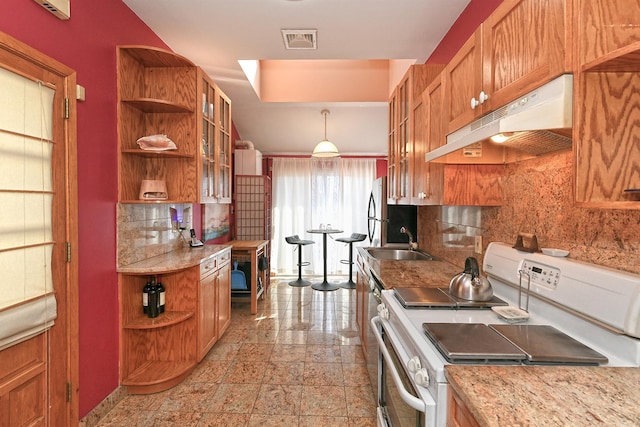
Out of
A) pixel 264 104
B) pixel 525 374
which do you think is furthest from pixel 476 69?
pixel 264 104

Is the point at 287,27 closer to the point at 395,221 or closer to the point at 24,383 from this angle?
the point at 395,221

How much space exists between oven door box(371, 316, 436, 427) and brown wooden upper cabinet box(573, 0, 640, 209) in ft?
2.45

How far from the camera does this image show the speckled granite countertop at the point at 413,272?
188 cm

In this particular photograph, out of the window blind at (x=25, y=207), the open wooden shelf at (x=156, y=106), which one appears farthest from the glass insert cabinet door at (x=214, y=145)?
the window blind at (x=25, y=207)

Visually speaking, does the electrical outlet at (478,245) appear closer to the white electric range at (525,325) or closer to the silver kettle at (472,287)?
the white electric range at (525,325)

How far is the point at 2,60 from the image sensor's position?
134cm

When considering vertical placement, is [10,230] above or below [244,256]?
above

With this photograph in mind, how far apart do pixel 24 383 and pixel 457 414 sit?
6.15 feet

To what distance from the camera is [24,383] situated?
1.48 meters

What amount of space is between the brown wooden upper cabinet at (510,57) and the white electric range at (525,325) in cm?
67

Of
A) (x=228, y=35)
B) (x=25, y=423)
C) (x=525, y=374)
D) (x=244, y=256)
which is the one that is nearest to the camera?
(x=525, y=374)

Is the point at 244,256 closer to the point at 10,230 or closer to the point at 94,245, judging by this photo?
the point at 94,245

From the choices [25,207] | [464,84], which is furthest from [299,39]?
[25,207]

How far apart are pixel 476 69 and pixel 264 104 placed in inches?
140
